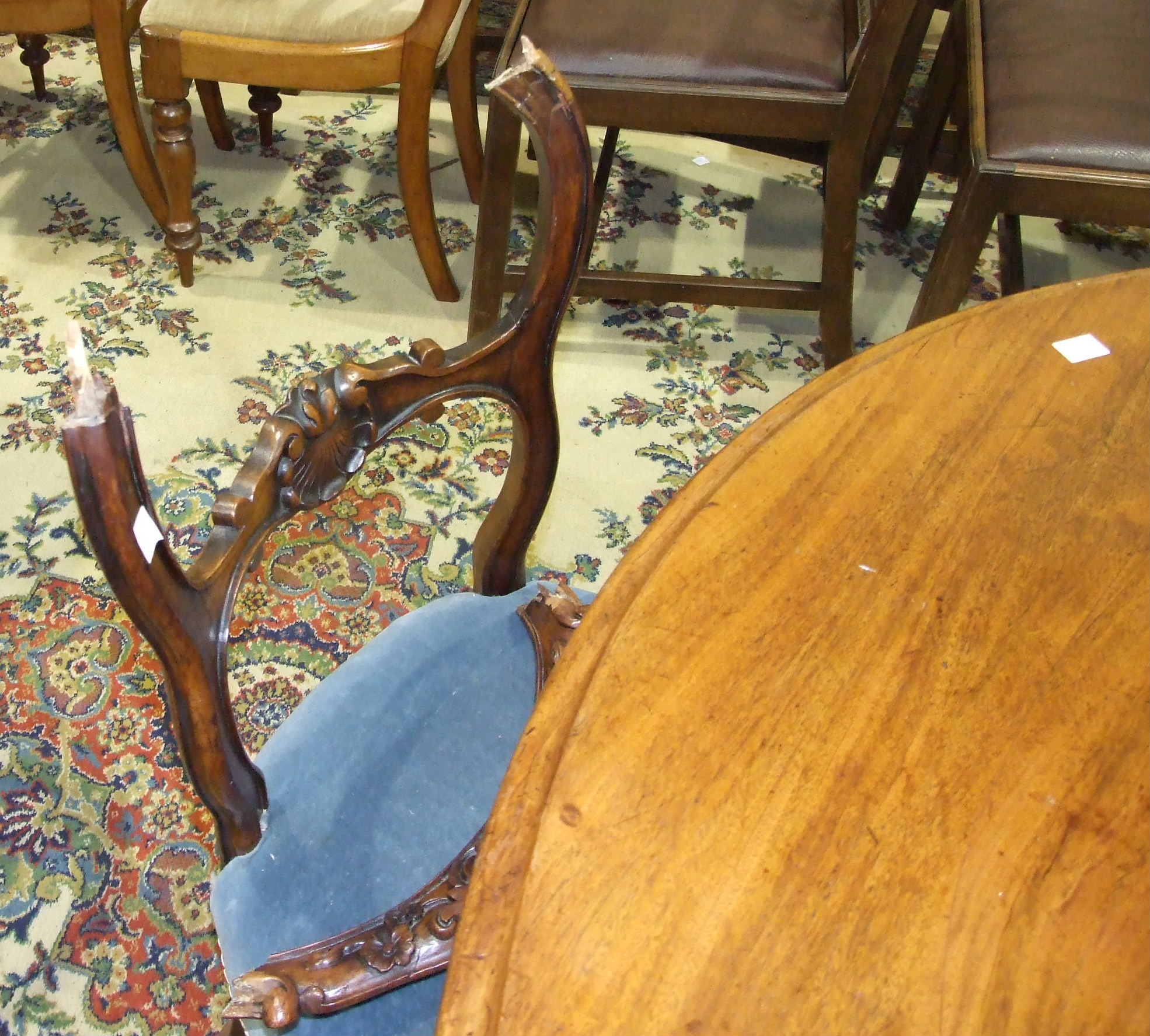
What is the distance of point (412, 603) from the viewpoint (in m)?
1.32

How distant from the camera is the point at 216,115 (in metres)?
1.92

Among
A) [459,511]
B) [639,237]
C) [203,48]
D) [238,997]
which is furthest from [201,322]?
[238,997]

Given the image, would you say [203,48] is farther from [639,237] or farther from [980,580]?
[980,580]

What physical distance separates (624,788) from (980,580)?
0.24m

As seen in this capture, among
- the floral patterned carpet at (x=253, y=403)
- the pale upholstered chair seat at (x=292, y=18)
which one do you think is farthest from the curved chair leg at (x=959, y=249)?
the pale upholstered chair seat at (x=292, y=18)

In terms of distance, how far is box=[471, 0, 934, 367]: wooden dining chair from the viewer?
4.10 feet

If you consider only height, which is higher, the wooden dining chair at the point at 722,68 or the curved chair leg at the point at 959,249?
the wooden dining chair at the point at 722,68

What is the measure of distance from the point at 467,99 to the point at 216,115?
21.6 inches

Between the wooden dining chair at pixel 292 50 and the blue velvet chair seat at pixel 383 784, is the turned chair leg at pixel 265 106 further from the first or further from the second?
the blue velvet chair seat at pixel 383 784

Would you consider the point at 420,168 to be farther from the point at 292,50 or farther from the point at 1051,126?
the point at 1051,126

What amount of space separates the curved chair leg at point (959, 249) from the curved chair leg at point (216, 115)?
52.5 inches

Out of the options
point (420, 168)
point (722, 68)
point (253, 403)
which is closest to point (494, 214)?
point (420, 168)

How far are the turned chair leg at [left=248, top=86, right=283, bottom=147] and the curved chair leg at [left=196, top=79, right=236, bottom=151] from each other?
6cm

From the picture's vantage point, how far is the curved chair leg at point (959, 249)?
1234 mm
